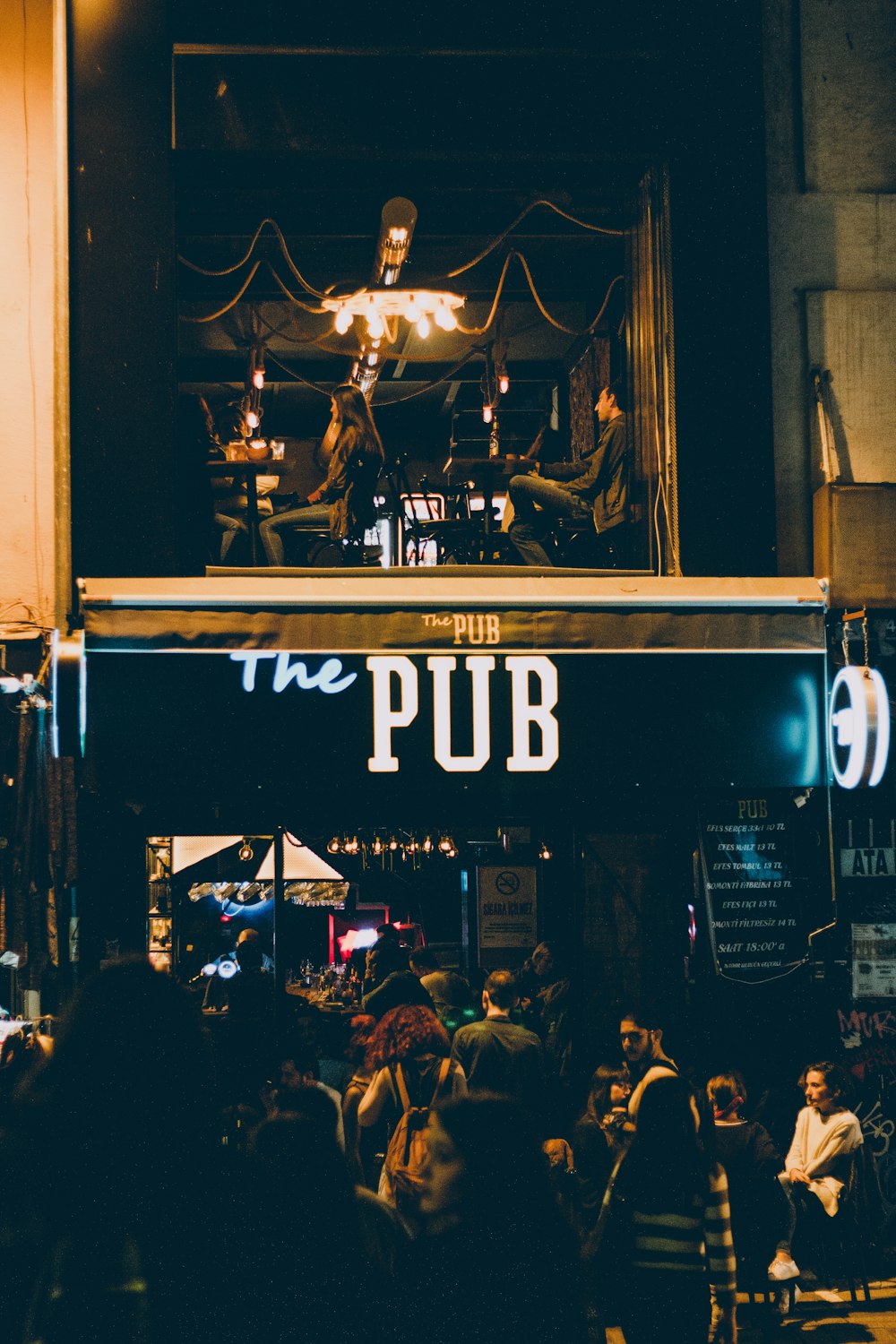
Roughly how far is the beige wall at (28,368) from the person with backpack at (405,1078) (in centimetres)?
326

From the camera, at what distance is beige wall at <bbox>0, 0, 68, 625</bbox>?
23.4 ft

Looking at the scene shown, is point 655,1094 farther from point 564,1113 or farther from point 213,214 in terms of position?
point 213,214

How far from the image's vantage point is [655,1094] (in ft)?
19.0

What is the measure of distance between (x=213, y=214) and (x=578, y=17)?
9.16ft

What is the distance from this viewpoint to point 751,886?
745 centimetres

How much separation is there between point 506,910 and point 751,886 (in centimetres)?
326

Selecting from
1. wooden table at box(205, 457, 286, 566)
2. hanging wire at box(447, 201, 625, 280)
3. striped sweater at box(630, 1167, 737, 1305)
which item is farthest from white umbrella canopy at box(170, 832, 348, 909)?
hanging wire at box(447, 201, 625, 280)

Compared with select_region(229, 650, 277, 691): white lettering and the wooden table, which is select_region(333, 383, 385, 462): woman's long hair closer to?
the wooden table

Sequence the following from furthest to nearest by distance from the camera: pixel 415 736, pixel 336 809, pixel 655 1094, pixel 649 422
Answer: pixel 649 422 < pixel 336 809 < pixel 415 736 < pixel 655 1094

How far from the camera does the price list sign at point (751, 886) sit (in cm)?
739

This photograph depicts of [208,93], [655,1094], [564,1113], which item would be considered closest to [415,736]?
[655,1094]

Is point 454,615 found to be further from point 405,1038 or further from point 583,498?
point 405,1038

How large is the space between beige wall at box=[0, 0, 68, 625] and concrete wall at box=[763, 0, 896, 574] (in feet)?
15.6

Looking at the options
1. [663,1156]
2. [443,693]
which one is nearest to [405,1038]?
[663,1156]
